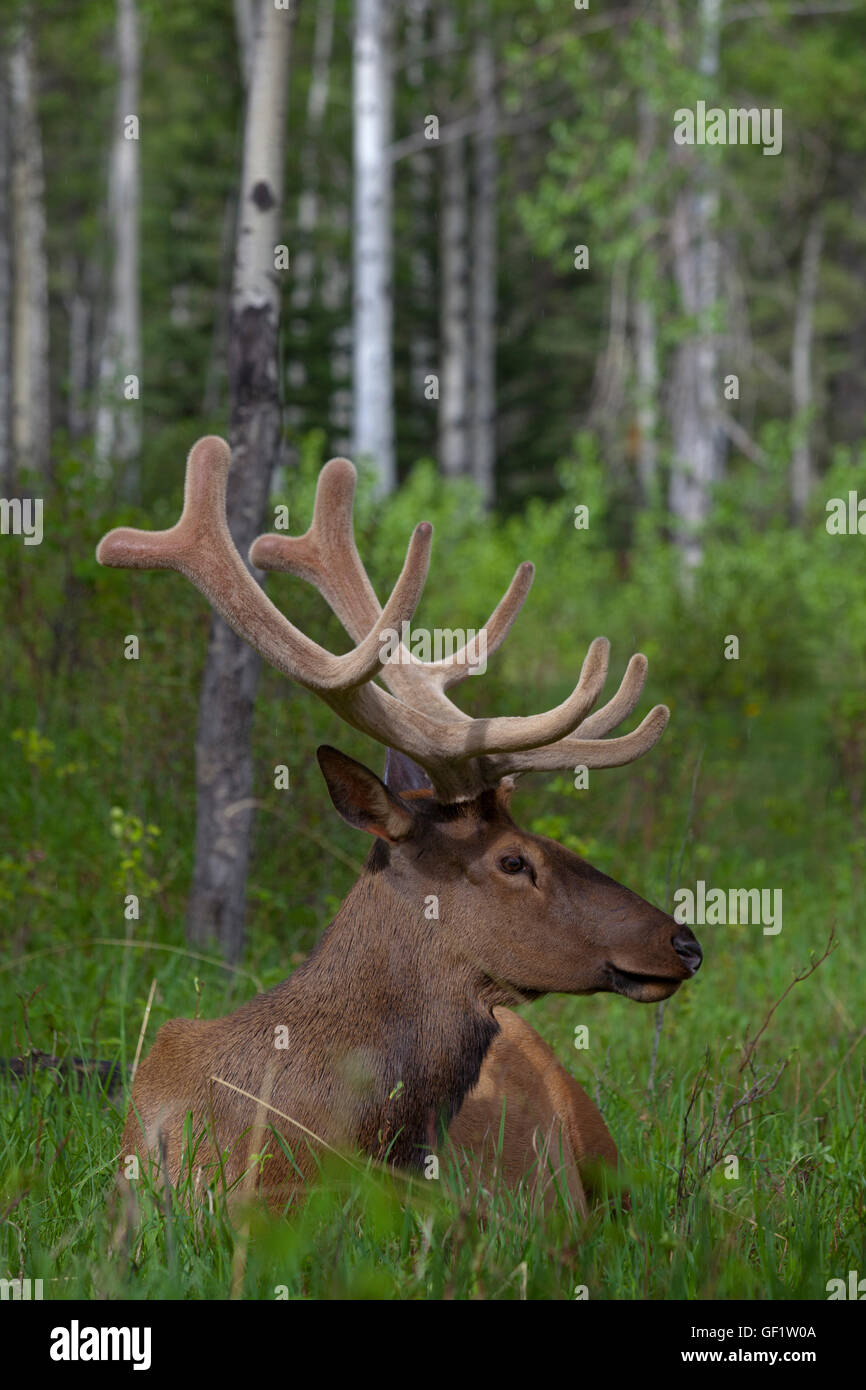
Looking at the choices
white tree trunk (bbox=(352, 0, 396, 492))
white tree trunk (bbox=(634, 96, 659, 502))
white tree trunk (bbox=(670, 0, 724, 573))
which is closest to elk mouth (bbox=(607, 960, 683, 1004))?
white tree trunk (bbox=(352, 0, 396, 492))

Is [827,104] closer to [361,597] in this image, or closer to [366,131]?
[366,131]

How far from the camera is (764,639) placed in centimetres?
1254

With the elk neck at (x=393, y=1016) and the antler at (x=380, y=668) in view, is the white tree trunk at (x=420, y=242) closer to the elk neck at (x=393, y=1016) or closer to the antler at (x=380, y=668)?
the antler at (x=380, y=668)

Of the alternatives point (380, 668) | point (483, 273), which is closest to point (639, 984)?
point (380, 668)

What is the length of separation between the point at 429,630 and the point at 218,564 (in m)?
1.44

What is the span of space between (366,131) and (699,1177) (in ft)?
35.8

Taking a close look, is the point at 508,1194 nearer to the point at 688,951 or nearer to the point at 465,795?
the point at 688,951

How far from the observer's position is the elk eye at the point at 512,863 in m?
3.42

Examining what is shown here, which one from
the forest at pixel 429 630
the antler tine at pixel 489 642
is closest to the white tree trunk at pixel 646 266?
the forest at pixel 429 630

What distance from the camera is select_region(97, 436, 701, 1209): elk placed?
325cm

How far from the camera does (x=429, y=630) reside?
196 inches

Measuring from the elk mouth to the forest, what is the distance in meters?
0.27

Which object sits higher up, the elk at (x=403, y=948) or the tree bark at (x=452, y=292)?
the tree bark at (x=452, y=292)
